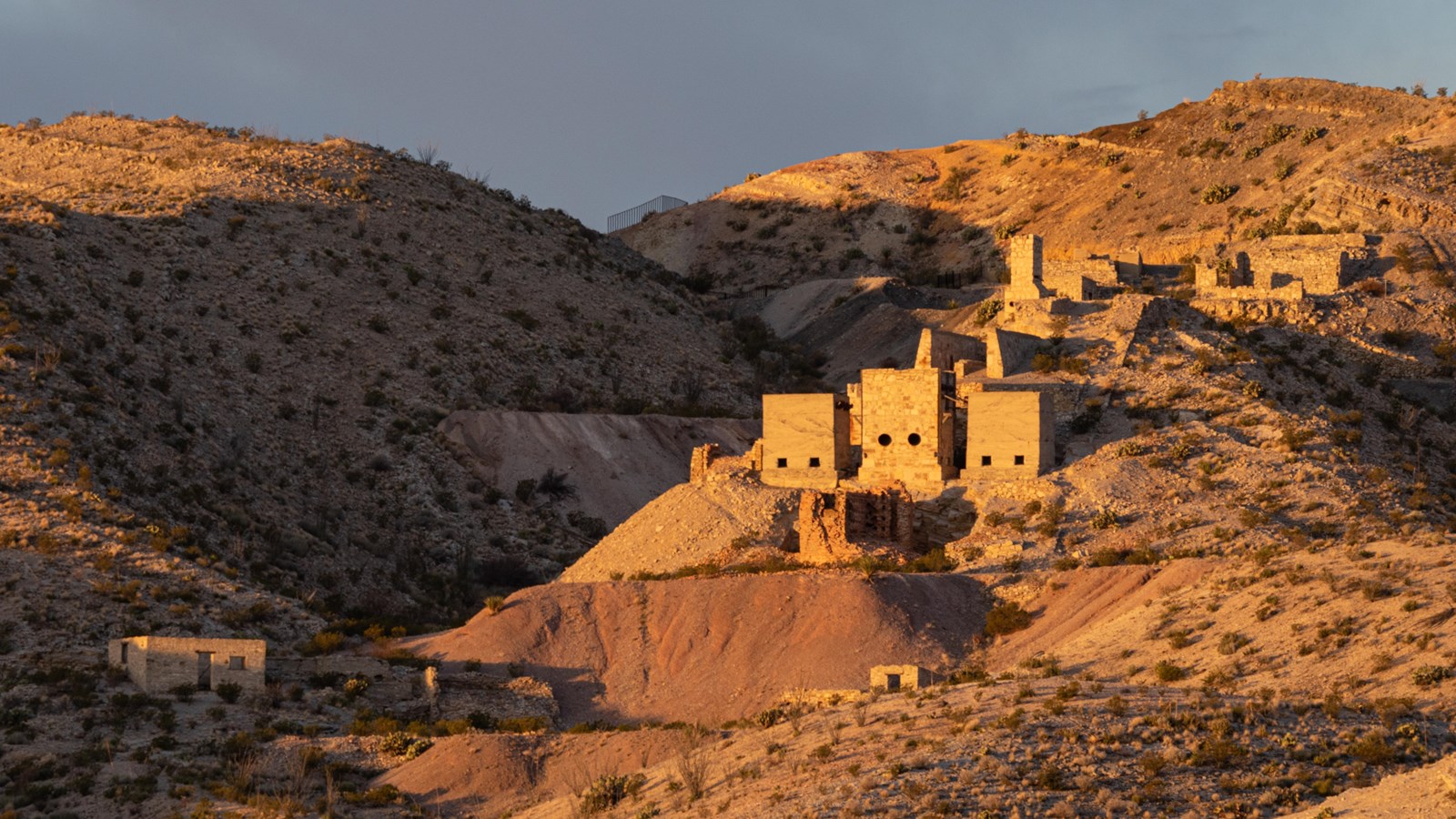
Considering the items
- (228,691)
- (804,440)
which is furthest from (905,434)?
(228,691)

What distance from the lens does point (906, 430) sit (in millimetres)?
55438

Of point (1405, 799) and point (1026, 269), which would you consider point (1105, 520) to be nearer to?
point (1026, 269)

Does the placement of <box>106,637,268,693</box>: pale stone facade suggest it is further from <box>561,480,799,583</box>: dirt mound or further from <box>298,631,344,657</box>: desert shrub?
<box>561,480,799,583</box>: dirt mound

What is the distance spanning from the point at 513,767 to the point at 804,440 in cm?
1733

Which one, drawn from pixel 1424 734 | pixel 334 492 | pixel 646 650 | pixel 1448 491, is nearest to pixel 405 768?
pixel 646 650

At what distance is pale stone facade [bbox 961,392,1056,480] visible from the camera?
5428 cm

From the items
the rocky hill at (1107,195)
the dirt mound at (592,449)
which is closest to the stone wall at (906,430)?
the dirt mound at (592,449)

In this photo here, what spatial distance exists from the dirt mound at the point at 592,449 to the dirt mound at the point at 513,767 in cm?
2370

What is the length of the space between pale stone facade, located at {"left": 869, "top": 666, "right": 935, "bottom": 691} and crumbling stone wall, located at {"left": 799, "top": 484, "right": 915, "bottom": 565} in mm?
7828

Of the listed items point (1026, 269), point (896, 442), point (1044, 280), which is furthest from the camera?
point (1044, 280)

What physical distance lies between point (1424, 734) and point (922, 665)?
44.9 feet

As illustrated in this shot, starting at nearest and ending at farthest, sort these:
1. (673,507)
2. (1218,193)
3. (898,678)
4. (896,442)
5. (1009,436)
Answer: (898,678) → (1009,436) → (673,507) → (896,442) → (1218,193)

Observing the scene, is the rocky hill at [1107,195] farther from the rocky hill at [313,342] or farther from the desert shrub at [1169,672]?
the desert shrub at [1169,672]

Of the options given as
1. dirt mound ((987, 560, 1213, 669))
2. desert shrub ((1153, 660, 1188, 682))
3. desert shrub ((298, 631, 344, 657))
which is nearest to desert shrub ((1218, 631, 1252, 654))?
desert shrub ((1153, 660, 1188, 682))
